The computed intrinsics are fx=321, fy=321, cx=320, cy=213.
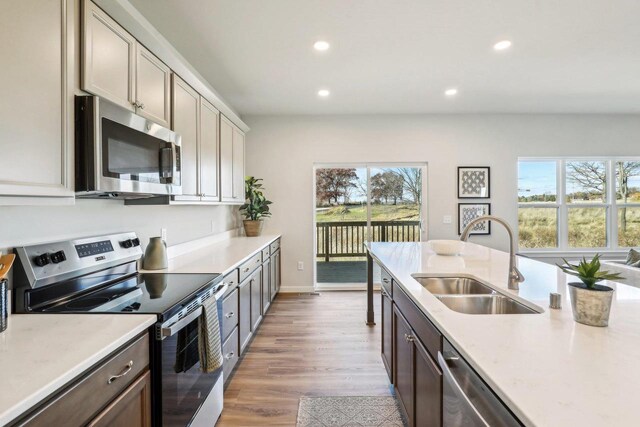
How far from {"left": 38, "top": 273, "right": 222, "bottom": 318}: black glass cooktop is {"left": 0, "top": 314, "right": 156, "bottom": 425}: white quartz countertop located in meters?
0.08

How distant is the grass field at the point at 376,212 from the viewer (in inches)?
195

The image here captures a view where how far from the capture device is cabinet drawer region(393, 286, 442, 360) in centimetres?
123

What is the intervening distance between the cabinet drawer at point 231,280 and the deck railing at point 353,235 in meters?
2.63

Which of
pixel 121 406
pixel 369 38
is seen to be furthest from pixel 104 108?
pixel 369 38

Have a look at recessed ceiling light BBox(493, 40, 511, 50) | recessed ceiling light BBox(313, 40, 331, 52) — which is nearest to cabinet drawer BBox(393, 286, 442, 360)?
recessed ceiling light BBox(313, 40, 331, 52)

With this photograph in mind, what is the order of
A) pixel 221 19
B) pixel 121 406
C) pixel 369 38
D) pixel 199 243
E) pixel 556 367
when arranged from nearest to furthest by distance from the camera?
pixel 556 367 < pixel 121 406 < pixel 221 19 < pixel 369 38 < pixel 199 243

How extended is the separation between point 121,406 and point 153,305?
0.42 m

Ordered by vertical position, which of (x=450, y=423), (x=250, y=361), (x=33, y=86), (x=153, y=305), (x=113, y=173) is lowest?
(x=250, y=361)

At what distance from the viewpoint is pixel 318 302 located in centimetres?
433

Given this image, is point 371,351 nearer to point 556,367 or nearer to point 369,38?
point 556,367

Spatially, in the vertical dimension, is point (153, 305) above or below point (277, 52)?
below

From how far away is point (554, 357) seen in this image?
86cm

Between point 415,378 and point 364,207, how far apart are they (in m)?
3.56

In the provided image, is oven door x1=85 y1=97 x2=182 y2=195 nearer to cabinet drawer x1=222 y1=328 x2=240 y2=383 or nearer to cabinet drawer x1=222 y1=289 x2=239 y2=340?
cabinet drawer x1=222 y1=289 x2=239 y2=340
